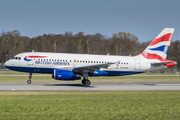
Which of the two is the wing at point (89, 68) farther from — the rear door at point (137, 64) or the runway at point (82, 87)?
the rear door at point (137, 64)

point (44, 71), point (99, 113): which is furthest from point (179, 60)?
point (99, 113)

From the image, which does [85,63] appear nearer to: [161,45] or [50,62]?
[50,62]

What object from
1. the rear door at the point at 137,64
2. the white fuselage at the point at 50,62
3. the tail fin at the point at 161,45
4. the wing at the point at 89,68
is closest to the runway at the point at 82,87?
Answer: the wing at the point at 89,68

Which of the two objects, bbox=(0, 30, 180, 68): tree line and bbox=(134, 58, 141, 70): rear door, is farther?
bbox=(0, 30, 180, 68): tree line

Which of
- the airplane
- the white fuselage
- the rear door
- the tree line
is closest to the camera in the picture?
the airplane

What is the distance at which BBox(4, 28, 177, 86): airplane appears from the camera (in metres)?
27.8

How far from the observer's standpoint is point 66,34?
124 metres

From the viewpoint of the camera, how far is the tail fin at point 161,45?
3212 centimetres

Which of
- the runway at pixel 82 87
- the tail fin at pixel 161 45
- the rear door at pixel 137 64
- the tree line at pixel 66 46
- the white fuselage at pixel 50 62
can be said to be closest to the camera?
the runway at pixel 82 87

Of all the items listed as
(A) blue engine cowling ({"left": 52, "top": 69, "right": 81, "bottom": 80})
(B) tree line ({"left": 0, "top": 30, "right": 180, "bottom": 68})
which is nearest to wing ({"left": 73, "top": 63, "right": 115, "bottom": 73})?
(A) blue engine cowling ({"left": 52, "top": 69, "right": 81, "bottom": 80})

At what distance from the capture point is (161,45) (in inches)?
1271

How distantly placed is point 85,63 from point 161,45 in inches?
459

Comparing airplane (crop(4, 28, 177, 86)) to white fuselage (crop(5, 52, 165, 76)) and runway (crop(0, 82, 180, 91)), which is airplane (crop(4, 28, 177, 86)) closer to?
white fuselage (crop(5, 52, 165, 76))

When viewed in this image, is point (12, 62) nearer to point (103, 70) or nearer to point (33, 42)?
point (103, 70)
